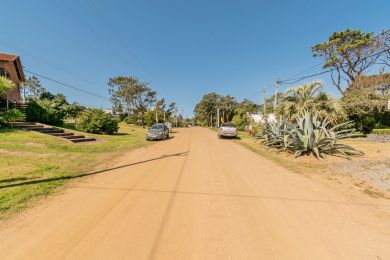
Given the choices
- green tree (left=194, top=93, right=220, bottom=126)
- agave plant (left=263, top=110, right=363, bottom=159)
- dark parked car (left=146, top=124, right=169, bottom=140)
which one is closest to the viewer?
agave plant (left=263, top=110, right=363, bottom=159)

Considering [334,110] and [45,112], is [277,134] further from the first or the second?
[45,112]

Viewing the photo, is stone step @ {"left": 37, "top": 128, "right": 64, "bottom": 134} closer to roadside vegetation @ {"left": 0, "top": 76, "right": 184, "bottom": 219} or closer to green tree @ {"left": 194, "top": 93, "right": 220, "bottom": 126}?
roadside vegetation @ {"left": 0, "top": 76, "right": 184, "bottom": 219}

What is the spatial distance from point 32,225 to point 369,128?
31.5m

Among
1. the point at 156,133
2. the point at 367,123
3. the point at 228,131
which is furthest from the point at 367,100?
the point at 156,133

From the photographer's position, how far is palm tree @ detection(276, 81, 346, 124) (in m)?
18.0

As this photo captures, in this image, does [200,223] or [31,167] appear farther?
[31,167]

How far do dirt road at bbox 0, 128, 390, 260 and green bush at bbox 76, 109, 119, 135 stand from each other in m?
17.0

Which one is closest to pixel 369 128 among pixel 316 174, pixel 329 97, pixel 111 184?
pixel 329 97

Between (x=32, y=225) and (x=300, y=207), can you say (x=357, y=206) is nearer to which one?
(x=300, y=207)

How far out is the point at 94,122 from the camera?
21.9 meters

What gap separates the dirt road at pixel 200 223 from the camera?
3.07 meters

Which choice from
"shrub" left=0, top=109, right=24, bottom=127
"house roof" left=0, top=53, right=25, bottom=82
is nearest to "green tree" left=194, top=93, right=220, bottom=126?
"house roof" left=0, top=53, right=25, bottom=82

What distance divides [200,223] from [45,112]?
21129 millimetres

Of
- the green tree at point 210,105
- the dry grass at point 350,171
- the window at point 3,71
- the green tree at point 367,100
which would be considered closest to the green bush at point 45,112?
the window at point 3,71
